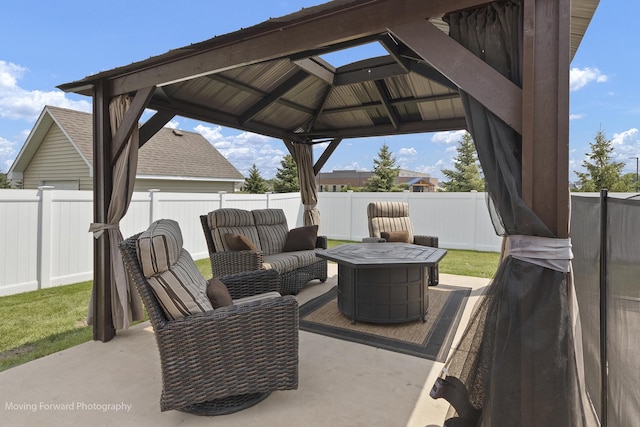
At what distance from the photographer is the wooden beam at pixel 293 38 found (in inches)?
85.9

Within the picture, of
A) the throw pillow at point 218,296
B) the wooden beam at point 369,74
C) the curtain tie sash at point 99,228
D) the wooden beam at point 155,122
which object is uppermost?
the wooden beam at point 369,74

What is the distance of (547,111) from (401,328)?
2.58 meters

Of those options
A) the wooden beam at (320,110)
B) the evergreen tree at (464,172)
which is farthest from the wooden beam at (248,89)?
the evergreen tree at (464,172)

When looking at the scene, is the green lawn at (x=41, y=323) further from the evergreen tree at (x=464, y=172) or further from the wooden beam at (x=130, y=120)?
the evergreen tree at (x=464, y=172)

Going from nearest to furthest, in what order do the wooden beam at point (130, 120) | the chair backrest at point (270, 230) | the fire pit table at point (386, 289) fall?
the wooden beam at point (130, 120) < the fire pit table at point (386, 289) < the chair backrest at point (270, 230)

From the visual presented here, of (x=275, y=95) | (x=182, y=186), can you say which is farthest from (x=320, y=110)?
(x=182, y=186)

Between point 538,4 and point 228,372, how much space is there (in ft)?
8.88

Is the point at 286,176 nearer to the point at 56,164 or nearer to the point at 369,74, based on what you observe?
the point at 56,164

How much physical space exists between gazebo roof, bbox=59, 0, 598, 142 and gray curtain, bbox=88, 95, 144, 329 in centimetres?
25

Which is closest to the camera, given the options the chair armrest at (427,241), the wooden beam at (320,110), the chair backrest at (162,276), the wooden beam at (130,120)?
the chair backrest at (162,276)

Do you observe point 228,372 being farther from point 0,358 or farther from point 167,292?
point 0,358

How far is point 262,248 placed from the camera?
5.28m

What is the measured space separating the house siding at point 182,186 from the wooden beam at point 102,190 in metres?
7.03

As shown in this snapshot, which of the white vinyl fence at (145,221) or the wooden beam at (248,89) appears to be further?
the white vinyl fence at (145,221)
